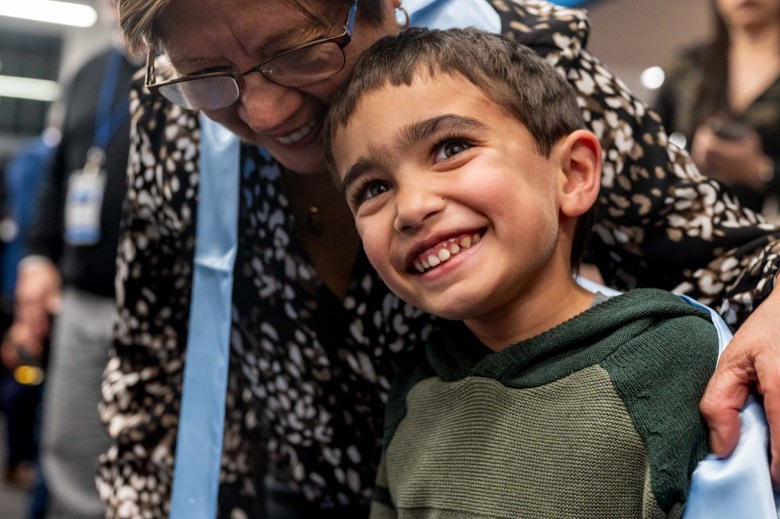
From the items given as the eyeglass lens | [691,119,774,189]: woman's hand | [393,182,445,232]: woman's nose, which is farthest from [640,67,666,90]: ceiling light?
[393,182,445,232]: woman's nose

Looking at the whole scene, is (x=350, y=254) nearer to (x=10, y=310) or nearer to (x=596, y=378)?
(x=596, y=378)

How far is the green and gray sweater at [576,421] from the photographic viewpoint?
2.62 ft

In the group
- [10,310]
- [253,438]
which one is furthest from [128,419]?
[10,310]

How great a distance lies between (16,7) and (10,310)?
4.24 m

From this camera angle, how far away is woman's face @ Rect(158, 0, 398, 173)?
3.26 feet

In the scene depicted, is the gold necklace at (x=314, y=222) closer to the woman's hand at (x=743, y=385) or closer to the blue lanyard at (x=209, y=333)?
the blue lanyard at (x=209, y=333)

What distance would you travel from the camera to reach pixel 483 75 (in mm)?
924

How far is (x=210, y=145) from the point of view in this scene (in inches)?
50.3

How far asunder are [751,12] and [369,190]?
52.8 inches

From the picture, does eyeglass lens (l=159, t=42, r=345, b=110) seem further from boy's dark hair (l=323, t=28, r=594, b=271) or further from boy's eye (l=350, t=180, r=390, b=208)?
boy's eye (l=350, t=180, r=390, b=208)

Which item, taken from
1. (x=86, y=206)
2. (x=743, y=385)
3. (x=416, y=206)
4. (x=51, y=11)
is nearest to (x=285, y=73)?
(x=416, y=206)

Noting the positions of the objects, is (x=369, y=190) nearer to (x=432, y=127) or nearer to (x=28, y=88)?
(x=432, y=127)

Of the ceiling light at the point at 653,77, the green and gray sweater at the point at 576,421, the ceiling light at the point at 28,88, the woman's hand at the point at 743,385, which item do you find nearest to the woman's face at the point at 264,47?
the green and gray sweater at the point at 576,421

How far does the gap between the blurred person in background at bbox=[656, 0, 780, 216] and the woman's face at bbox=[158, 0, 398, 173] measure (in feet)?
Result: 3.08
